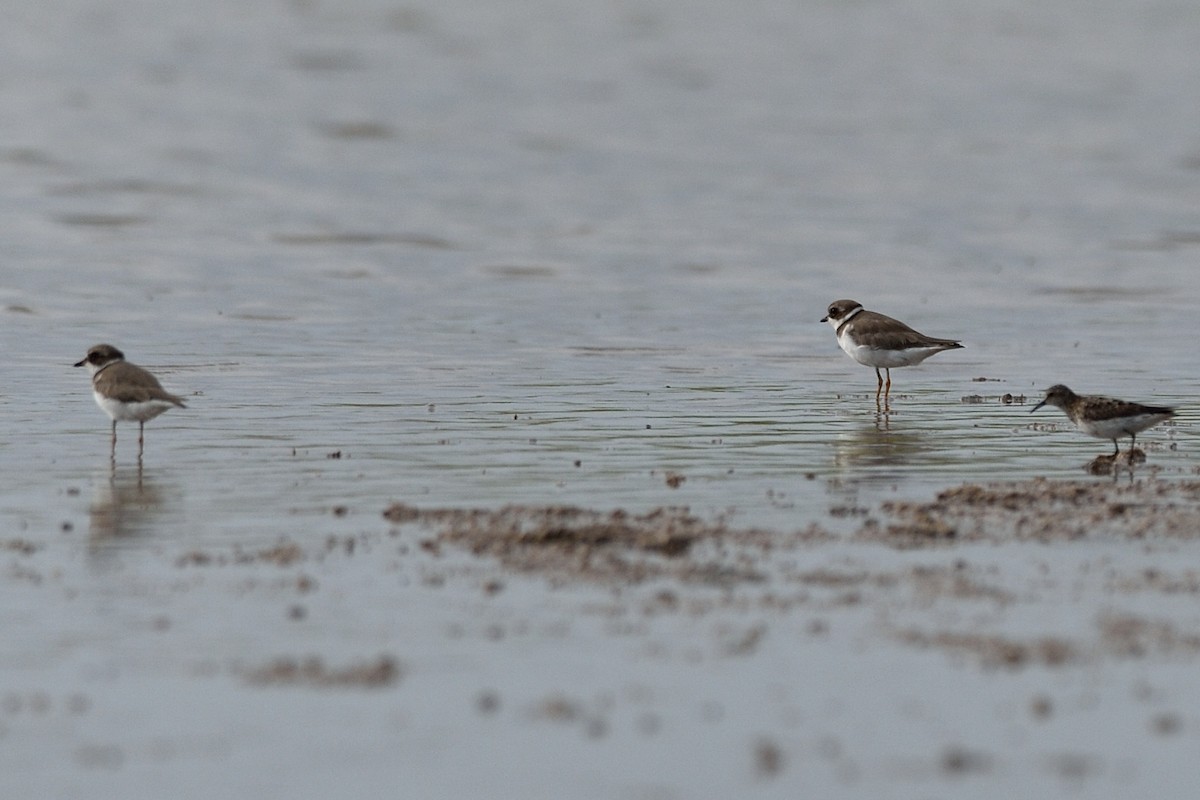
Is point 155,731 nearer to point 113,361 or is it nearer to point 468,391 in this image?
point 113,361

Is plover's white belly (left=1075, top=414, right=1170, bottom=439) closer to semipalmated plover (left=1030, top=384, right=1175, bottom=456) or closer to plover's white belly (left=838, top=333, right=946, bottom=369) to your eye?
semipalmated plover (left=1030, top=384, right=1175, bottom=456)

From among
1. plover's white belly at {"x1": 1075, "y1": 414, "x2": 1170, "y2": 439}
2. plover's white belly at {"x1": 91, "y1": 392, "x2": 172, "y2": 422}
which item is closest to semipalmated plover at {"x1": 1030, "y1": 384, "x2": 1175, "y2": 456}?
plover's white belly at {"x1": 1075, "y1": 414, "x2": 1170, "y2": 439}

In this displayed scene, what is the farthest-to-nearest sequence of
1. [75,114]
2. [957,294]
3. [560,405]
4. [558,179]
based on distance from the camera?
1. [75,114]
2. [558,179]
3. [957,294]
4. [560,405]

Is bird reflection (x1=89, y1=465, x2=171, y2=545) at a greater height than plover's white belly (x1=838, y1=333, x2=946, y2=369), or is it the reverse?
plover's white belly (x1=838, y1=333, x2=946, y2=369)

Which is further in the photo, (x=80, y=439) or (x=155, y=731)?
(x=80, y=439)

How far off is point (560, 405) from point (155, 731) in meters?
11.9

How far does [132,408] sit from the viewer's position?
17.5 meters

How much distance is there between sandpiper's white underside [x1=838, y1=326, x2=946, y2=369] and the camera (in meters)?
22.7

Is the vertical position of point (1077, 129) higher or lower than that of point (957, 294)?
higher

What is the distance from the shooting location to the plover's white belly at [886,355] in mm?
22734

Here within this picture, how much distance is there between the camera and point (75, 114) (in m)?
53.8

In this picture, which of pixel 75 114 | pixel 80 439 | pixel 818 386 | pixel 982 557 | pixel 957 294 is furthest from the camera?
pixel 75 114

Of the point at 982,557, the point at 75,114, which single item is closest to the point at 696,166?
the point at 75,114

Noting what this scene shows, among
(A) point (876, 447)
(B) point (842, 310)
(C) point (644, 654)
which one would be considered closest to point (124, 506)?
(C) point (644, 654)
